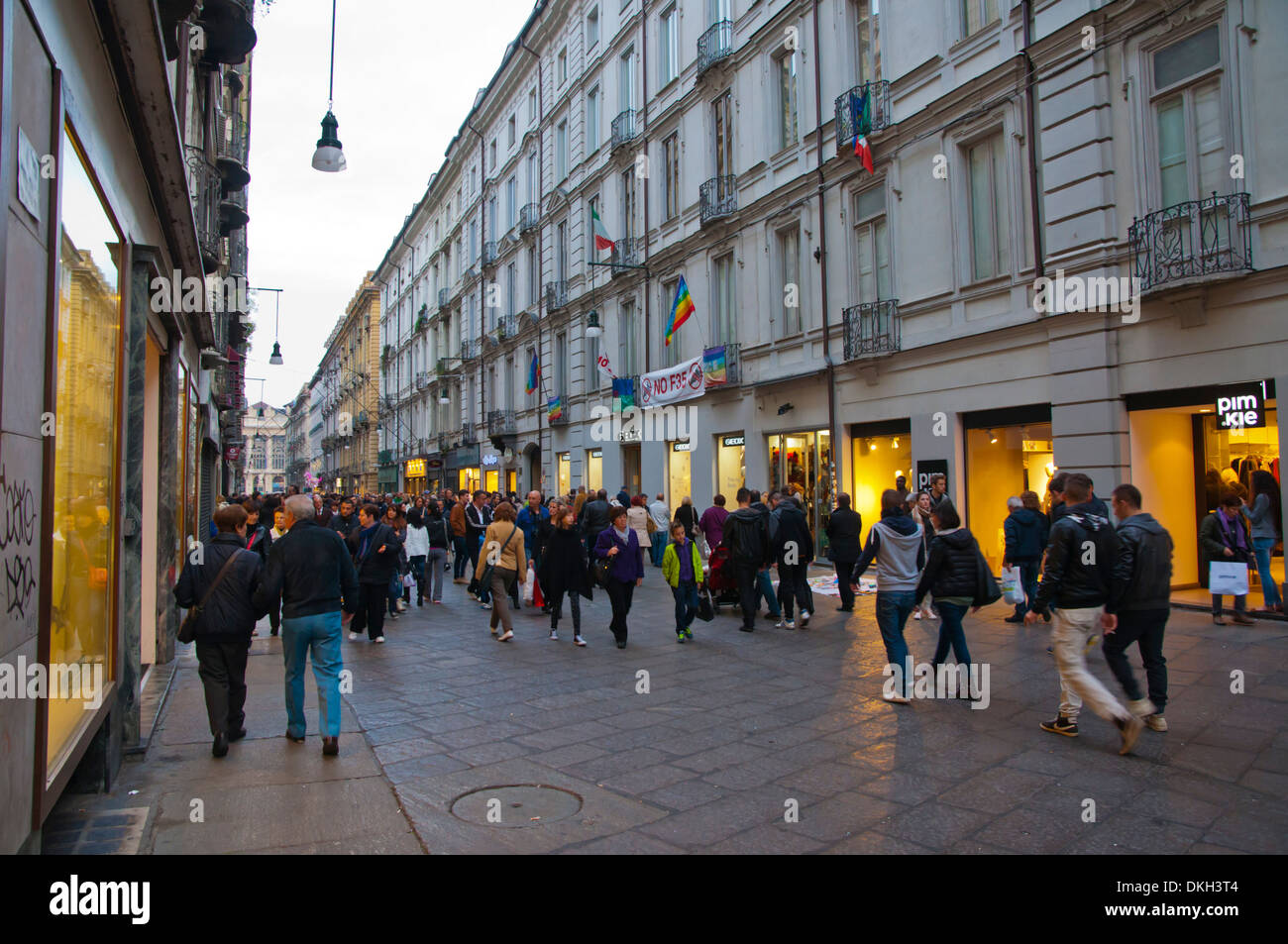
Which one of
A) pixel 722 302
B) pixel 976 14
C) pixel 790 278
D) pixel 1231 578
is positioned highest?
pixel 976 14

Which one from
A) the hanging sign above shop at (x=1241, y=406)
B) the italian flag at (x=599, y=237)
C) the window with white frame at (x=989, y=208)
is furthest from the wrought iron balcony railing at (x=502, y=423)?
the hanging sign above shop at (x=1241, y=406)

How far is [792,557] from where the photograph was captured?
1122 centimetres

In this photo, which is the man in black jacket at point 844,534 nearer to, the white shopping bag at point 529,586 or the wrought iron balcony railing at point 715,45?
the white shopping bag at point 529,586

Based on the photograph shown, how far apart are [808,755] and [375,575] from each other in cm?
703

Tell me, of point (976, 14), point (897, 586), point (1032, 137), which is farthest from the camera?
point (976, 14)

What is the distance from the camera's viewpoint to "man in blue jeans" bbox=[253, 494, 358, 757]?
6.18 meters

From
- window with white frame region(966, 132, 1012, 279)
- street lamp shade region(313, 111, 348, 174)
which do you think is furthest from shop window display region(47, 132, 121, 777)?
window with white frame region(966, 132, 1012, 279)

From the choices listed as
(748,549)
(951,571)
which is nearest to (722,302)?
(748,549)

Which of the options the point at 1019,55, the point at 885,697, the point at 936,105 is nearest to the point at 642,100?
the point at 936,105

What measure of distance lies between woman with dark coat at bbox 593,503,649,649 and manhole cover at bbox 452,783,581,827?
16.4 ft

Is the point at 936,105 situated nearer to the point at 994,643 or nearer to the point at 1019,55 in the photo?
the point at 1019,55

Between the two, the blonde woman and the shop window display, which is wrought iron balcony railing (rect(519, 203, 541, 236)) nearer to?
the blonde woman

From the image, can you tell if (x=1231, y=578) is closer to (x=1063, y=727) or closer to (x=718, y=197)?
(x=1063, y=727)

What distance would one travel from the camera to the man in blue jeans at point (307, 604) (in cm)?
618
